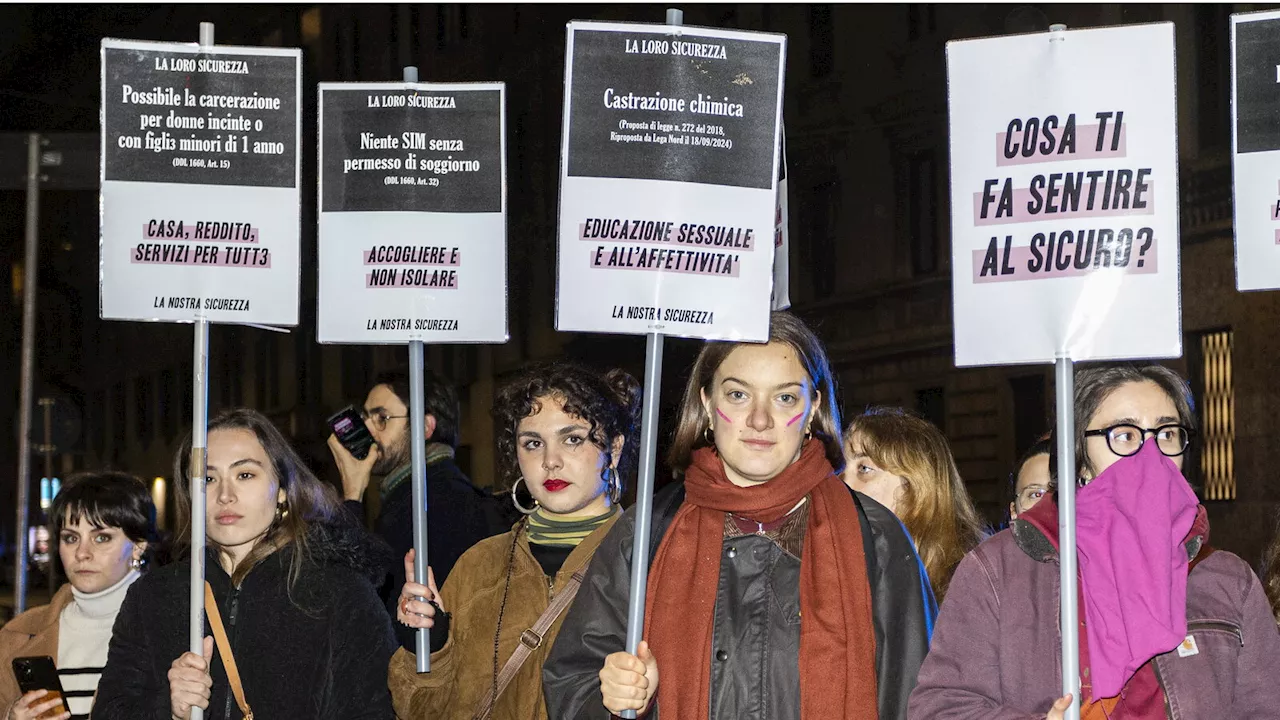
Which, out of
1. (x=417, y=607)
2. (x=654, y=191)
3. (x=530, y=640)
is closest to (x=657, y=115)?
(x=654, y=191)

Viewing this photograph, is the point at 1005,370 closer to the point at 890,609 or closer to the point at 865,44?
the point at 865,44

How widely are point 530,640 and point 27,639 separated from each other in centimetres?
211

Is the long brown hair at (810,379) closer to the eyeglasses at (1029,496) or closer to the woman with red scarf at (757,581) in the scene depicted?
the woman with red scarf at (757,581)

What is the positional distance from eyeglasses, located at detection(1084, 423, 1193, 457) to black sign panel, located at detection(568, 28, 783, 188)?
1.20 meters

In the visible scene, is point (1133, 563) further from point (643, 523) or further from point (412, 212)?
point (412, 212)

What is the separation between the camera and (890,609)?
3.92 m

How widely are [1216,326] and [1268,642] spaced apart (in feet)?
56.8

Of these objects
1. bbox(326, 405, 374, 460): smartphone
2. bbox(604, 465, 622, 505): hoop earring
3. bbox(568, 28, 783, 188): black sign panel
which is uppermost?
bbox(568, 28, 783, 188): black sign panel

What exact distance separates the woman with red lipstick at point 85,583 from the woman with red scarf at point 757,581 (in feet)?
7.40

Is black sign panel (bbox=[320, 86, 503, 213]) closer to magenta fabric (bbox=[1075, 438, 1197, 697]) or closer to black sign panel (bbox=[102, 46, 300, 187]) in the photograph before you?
black sign panel (bbox=[102, 46, 300, 187])

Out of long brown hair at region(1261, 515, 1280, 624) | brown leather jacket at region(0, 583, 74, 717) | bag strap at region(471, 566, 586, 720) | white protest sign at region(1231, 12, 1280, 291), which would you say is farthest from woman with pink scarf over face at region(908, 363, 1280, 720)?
brown leather jacket at region(0, 583, 74, 717)

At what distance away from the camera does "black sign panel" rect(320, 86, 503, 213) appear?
534 centimetres

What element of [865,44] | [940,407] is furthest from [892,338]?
[865,44]

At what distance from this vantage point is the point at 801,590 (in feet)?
13.0
